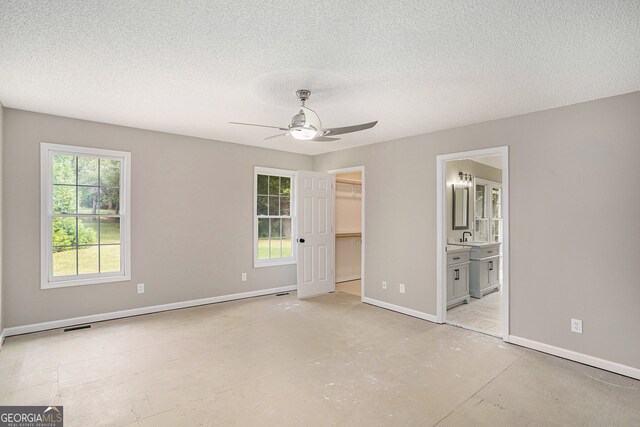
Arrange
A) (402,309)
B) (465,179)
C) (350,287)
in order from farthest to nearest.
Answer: (350,287)
(465,179)
(402,309)

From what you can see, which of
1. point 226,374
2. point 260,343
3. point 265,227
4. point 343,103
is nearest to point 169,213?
point 265,227

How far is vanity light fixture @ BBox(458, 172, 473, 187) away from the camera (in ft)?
19.0

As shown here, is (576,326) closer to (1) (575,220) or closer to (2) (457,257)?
(1) (575,220)

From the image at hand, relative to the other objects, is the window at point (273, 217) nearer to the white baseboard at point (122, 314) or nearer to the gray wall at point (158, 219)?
the gray wall at point (158, 219)

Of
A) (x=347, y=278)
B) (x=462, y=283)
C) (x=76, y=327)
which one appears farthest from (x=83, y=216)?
(x=462, y=283)

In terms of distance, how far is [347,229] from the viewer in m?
7.18

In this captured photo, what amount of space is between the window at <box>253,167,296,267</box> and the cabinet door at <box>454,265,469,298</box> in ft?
9.26

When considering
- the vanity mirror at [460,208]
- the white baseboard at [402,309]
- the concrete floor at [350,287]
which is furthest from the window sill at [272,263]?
the vanity mirror at [460,208]

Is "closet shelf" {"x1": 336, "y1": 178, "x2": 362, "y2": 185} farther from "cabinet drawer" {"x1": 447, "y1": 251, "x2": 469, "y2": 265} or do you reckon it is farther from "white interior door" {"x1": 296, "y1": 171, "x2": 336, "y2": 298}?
"cabinet drawer" {"x1": 447, "y1": 251, "x2": 469, "y2": 265}

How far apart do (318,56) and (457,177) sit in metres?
4.09

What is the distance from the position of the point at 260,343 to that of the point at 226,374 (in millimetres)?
728

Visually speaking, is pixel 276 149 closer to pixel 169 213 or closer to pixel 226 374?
pixel 169 213

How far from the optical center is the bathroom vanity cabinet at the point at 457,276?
4781 mm

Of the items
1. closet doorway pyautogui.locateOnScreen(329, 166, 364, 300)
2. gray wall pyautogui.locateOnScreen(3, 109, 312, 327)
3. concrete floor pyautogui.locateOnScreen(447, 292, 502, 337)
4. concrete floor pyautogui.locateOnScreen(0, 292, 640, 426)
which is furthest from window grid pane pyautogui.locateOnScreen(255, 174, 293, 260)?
concrete floor pyautogui.locateOnScreen(447, 292, 502, 337)
